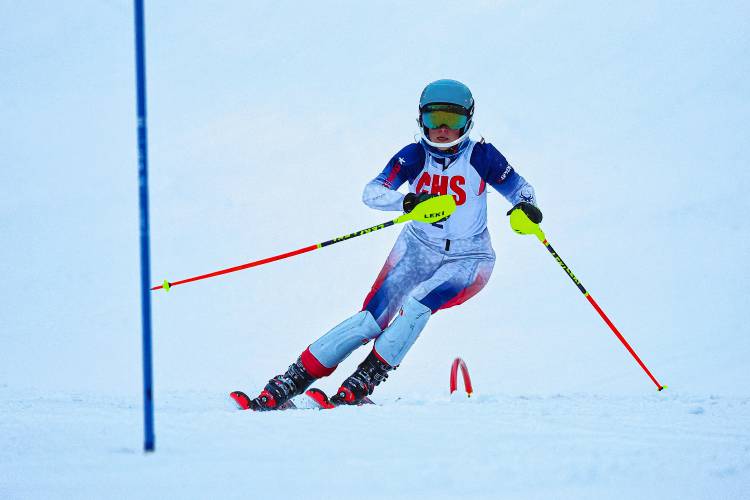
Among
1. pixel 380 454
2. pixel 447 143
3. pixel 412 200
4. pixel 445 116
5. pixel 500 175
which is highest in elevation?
pixel 445 116

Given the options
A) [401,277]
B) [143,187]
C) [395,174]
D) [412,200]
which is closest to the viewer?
[143,187]

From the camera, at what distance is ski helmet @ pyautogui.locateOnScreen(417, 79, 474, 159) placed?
15.5 ft

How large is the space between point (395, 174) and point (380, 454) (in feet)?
7.92

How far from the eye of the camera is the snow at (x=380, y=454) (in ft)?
7.95

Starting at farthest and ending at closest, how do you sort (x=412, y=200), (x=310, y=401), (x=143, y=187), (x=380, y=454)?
(x=310, y=401) → (x=412, y=200) → (x=380, y=454) → (x=143, y=187)

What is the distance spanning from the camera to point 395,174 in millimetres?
A: 4910

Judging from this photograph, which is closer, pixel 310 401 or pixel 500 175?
pixel 310 401

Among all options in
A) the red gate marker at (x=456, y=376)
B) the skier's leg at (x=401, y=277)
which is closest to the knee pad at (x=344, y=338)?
the skier's leg at (x=401, y=277)

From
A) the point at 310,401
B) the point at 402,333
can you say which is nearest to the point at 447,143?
the point at 402,333

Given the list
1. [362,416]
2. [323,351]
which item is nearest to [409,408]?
[362,416]

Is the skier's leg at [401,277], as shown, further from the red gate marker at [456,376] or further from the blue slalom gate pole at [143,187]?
the blue slalom gate pole at [143,187]

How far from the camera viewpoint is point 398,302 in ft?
16.4

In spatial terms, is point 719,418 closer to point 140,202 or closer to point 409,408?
point 409,408

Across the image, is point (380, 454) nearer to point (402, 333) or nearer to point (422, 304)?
point (402, 333)
